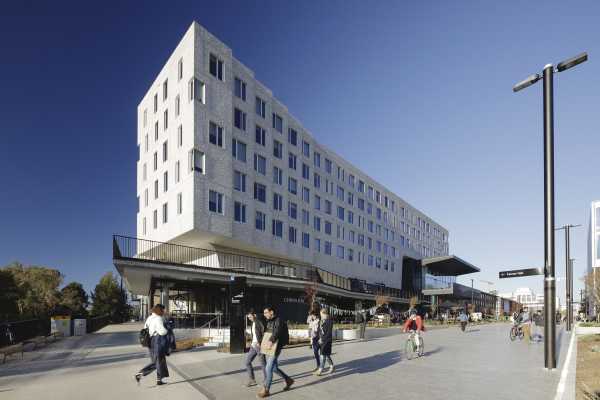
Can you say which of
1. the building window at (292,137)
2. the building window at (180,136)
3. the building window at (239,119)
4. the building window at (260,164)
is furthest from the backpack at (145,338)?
the building window at (292,137)

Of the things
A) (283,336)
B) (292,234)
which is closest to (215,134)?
(292,234)

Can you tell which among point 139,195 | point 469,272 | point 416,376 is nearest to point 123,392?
point 416,376

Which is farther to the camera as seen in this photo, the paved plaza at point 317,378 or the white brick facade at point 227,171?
the white brick facade at point 227,171

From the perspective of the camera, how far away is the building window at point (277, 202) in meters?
42.3

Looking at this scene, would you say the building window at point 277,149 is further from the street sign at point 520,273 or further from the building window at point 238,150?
the street sign at point 520,273

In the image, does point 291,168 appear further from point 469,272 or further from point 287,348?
point 469,272

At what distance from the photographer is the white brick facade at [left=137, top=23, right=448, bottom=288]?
109ft

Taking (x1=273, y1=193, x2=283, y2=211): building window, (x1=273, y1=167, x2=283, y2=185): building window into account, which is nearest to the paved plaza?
(x1=273, y1=193, x2=283, y2=211): building window

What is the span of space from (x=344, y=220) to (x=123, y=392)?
1984 inches

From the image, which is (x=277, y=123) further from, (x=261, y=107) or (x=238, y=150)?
(x=238, y=150)

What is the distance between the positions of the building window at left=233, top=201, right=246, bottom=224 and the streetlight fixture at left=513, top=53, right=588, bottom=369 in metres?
26.2

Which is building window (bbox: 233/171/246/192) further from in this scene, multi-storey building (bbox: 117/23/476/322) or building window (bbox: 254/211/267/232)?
building window (bbox: 254/211/267/232)

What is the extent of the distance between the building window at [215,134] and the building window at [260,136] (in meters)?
5.73

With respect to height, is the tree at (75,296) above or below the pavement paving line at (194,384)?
below
